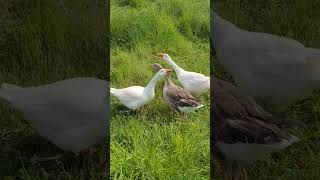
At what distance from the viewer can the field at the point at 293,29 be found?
160 centimetres

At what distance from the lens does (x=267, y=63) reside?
5.31 feet

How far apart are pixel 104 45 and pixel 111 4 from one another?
0.13 metres

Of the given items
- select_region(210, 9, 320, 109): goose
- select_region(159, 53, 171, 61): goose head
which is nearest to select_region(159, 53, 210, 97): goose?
select_region(159, 53, 171, 61): goose head

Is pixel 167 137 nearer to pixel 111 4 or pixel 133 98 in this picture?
pixel 133 98

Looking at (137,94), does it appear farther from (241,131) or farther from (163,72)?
(241,131)

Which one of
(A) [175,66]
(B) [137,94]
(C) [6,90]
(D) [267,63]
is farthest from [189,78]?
(C) [6,90]

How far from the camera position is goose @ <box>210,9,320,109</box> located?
63.4 inches

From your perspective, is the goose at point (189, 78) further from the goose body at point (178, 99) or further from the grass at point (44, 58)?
the grass at point (44, 58)

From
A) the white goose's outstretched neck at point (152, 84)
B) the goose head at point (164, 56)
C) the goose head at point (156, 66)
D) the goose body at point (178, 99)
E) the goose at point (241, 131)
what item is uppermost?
the goose head at point (164, 56)

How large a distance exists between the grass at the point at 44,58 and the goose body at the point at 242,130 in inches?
13.2

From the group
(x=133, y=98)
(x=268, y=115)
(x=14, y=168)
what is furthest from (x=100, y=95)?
(x=268, y=115)

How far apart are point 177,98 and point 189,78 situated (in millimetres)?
67

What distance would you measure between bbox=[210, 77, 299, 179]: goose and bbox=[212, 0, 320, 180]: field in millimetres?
78

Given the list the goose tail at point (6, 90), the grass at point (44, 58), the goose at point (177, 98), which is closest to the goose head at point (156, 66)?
the goose at point (177, 98)
